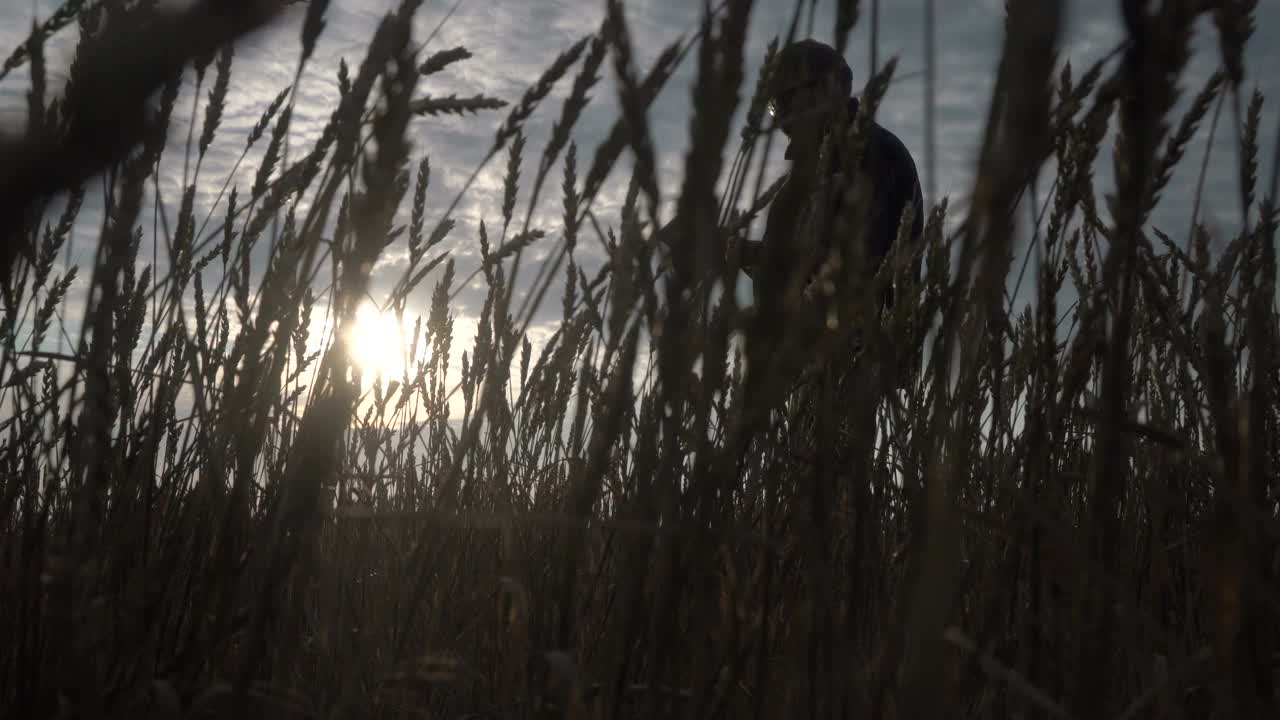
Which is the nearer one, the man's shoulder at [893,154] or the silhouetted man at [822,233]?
the silhouetted man at [822,233]

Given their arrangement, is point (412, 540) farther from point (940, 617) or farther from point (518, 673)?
point (940, 617)

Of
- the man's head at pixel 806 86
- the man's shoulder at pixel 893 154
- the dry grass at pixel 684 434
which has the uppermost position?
the man's shoulder at pixel 893 154

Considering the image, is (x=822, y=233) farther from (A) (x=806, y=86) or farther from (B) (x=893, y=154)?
(B) (x=893, y=154)

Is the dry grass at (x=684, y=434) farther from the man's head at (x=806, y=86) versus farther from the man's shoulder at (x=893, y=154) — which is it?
the man's shoulder at (x=893, y=154)

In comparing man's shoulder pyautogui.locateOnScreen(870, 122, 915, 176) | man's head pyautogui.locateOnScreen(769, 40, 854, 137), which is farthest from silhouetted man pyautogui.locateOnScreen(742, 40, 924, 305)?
man's shoulder pyautogui.locateOnScreen(870, 122, 915, 176)

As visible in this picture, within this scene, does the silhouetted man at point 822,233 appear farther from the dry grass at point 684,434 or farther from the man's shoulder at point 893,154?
the man's shoulder at point 893,154

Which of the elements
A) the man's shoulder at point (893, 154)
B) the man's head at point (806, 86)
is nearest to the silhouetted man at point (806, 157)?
the man's head at point (806, 86)

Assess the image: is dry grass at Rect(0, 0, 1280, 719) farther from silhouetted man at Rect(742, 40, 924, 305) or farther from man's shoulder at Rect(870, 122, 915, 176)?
man's shoulder at Rect(870, 122, 915, 176)

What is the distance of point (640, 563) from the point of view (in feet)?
2.25

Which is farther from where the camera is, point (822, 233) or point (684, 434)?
point (684, 434)

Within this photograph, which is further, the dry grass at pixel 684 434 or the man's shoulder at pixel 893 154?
the man's shoulder at pixel 893 154

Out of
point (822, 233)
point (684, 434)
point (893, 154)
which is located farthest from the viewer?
point (893, 154)

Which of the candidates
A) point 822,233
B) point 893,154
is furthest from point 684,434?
point 893,154

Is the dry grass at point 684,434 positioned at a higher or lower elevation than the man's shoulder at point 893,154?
lower
